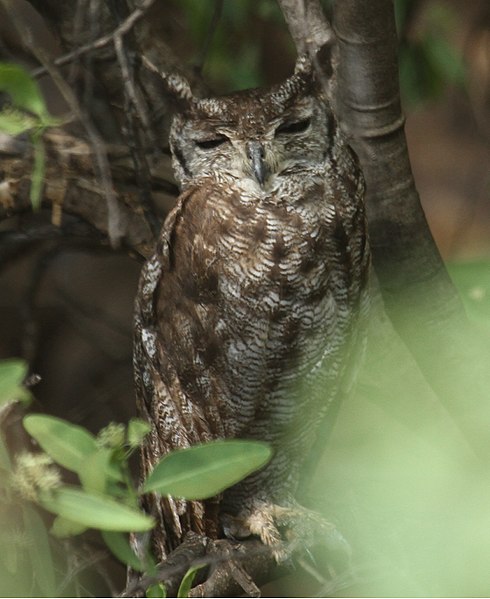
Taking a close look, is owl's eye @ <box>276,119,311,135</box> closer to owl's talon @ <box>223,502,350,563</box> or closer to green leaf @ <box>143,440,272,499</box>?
owl's talon @ <box>223,502,350,563</box>

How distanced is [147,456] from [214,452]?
124cm

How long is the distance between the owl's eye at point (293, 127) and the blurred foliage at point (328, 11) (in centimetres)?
37

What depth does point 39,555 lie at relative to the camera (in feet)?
3.05

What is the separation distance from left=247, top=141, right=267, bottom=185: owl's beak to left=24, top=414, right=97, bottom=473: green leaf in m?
1.00

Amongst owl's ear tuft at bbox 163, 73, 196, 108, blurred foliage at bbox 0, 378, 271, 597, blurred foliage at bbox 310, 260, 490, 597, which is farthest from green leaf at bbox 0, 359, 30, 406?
owl's ear tuft at bbox 163, 73, 196, 108

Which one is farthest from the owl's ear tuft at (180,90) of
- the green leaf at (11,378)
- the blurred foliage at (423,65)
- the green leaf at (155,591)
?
the green leaf at (11,378)

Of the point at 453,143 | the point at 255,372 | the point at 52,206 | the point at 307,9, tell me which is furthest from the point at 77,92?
the point at 453,143

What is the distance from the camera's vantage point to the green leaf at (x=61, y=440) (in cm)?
74

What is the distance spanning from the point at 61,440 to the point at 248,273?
1.05m

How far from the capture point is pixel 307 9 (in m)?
1.79

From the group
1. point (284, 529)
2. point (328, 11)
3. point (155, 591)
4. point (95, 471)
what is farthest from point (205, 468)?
point (328, 11)

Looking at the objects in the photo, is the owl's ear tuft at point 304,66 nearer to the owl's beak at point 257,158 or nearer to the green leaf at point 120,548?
the owl's beak at point 257,158

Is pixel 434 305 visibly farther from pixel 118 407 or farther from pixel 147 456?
pixel 118 407

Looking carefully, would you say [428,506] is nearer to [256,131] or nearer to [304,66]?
[256,131]
